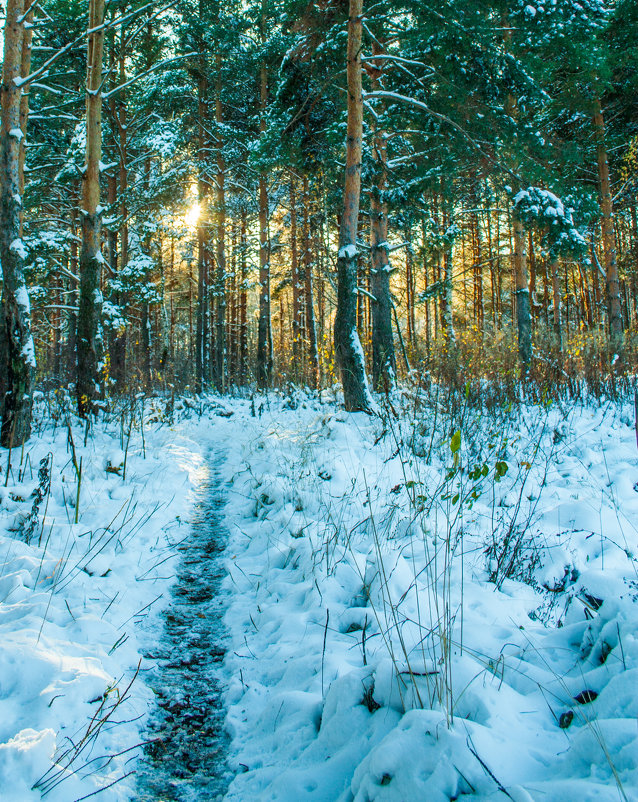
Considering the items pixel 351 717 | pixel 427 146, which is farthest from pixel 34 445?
pixel 427 146

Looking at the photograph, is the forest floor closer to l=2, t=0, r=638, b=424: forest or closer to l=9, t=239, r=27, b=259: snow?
l=9, t=239, r=27, b=259: snow

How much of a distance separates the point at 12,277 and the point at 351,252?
4498 millimetres

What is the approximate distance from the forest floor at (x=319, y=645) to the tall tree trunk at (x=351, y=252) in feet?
9.07

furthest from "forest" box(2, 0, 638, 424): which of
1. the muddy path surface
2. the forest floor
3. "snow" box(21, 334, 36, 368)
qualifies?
the muddy path surface

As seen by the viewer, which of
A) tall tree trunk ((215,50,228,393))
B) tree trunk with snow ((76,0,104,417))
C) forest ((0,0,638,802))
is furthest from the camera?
tall tree trunk ((215,50,228,393))

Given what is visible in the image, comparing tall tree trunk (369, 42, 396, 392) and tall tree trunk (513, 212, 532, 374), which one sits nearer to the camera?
tall tree trunk (369, 42, 396, 392)

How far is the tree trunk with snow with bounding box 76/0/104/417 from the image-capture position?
7344 millimetres

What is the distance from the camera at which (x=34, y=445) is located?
5.06 metres

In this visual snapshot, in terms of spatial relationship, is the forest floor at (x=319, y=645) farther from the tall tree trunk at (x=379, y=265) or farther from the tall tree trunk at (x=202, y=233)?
the tall tree trunk at (x=202, y=233)

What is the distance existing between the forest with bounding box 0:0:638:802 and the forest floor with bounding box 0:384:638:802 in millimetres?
12

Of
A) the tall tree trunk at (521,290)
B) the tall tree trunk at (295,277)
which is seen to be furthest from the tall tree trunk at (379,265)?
the tall tree trunk at (521,290)

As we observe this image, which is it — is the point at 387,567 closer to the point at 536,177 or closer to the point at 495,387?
the point at 495,387

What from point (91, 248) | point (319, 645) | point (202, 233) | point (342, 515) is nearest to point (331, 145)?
point (91, 248)

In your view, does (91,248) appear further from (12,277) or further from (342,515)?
(342,515)
